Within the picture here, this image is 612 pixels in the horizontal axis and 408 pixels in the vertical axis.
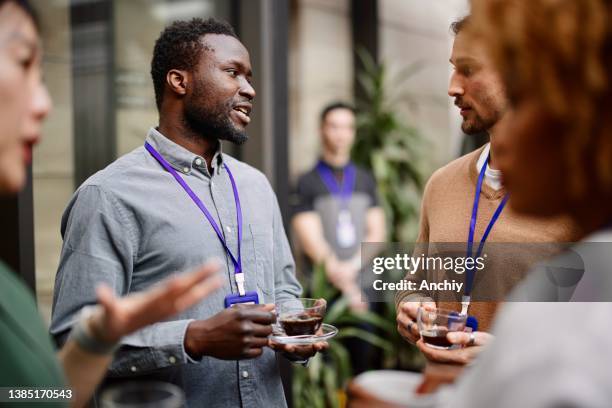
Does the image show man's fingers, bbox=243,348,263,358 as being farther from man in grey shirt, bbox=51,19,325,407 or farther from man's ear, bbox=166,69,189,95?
man's ear, bbox=166,69,189,95

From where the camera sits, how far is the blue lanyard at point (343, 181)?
12.4 ft

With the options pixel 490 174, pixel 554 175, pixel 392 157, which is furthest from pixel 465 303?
pixel 392 157

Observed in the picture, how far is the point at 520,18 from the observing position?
0.70 metres

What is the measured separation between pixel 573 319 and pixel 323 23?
450 cm

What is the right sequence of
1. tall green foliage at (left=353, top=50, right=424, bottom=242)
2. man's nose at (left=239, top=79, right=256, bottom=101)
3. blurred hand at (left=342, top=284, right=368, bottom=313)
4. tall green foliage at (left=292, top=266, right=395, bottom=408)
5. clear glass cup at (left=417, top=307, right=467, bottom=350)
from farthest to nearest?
tall green foliage at (left=353, top=50, right=424, bottom=242) → blurred hand at (left=342, top=284, right=368, bottom=313) → tall green foliage at (left=292, top=266, right=395, bottom=408) → man's nose at (left=239, top=79, right=256, bottom=101) → clear glass cup at (left=417, top=307, right=467, bottom=350)

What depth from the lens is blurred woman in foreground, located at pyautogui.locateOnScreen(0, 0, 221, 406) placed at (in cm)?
86

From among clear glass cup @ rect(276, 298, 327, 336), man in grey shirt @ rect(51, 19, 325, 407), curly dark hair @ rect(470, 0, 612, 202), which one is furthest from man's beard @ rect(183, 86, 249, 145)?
curly dark hair @ rect(470, 0, 612, 202)

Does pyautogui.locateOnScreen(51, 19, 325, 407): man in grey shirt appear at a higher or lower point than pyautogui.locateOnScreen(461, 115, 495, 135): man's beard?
lower

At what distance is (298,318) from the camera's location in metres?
1.55

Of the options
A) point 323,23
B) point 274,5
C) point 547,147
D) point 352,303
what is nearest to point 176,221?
point 547,147

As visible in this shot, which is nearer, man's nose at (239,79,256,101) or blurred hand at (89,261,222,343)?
blurred hand at (89,261,222,343)

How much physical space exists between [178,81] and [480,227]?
0.92 meters

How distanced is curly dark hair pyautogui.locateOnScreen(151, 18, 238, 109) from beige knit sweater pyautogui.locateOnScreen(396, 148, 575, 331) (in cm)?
77

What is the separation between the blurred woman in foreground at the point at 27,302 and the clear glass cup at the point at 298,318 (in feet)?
2.10
